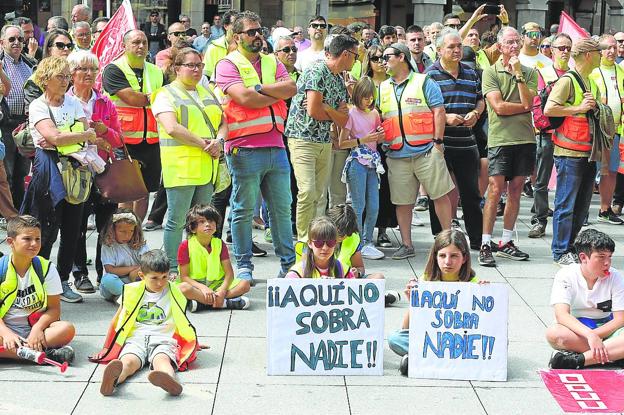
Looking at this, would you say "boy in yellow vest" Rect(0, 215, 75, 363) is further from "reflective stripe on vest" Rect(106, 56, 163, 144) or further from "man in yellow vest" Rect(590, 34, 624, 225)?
"man in yellow vest" Rect(590, 34, 624, 225)

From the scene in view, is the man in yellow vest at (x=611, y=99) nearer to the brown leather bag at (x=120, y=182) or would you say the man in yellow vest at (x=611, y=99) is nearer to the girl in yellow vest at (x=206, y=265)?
the girl in yellow vest at (x=206, y=265)

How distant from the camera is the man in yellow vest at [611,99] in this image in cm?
1093

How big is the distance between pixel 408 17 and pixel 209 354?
30.7 meters

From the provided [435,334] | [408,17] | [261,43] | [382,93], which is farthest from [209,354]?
[408,17]

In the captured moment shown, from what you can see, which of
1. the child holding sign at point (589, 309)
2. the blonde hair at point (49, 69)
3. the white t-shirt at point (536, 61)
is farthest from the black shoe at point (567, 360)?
the white t-shirt at point (536, 61)

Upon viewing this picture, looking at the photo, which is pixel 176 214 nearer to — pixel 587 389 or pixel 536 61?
pixel 587 389

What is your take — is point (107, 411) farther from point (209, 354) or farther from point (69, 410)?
point (209, 354)

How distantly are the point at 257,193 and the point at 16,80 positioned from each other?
3.30m

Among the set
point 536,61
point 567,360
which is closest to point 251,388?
point 567,360

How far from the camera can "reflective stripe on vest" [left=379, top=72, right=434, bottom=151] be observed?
9.94 metres

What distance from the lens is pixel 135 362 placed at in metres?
6.59

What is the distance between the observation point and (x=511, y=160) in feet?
33.6

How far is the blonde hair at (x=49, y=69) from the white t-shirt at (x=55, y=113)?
160 mm

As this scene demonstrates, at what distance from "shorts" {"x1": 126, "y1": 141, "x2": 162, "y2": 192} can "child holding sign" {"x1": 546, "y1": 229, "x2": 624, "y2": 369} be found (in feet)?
14.2
